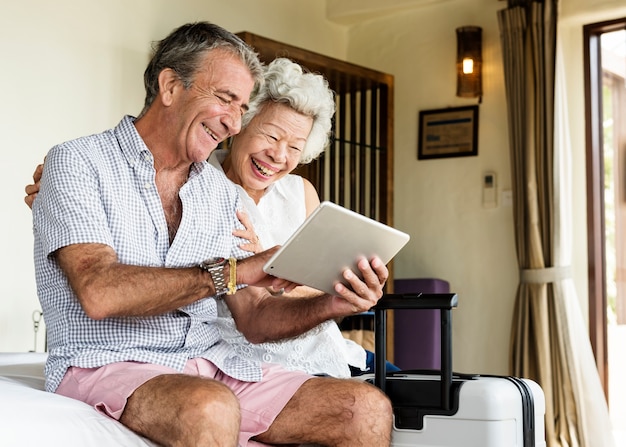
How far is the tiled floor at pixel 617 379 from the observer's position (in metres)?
4.82

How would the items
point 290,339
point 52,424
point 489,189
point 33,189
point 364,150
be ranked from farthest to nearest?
point 364,150 < point 489,189 < point 290,339 < point 33,189 < point 52,424

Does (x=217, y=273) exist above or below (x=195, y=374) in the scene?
above

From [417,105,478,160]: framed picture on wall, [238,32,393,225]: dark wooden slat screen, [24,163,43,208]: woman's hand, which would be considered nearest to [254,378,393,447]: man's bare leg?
[24,163,43,208]: woman's hand

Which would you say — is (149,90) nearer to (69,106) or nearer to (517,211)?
(69,106)

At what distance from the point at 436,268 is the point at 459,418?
132 inches

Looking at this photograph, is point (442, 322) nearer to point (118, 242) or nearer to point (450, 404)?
point (450, 404)

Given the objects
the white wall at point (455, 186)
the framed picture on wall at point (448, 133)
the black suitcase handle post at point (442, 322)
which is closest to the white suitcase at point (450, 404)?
the black suitcase handle post at point (442, 322)

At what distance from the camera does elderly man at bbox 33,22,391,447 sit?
1806 millimetres

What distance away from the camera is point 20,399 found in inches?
65.1

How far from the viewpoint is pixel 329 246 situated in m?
1.97

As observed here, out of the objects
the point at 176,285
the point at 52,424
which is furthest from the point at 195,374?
the point at 52,424

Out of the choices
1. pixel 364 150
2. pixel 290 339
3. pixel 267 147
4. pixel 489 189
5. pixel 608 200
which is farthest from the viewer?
pixel 364 150

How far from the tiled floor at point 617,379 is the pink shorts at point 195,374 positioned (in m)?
3.15

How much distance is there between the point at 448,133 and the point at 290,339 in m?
3.24
